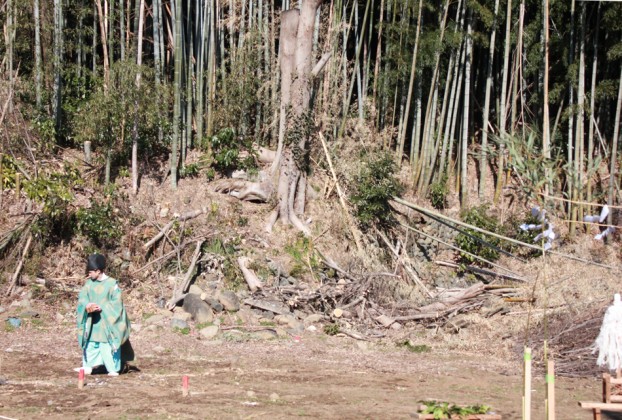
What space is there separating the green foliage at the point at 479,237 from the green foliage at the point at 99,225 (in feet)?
17.3

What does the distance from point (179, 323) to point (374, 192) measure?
382 centimetres

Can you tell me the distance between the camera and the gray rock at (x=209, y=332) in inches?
361

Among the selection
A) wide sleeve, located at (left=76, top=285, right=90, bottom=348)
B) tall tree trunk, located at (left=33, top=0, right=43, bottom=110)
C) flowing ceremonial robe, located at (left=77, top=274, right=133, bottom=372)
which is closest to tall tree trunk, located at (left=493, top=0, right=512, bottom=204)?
tall tree trunk, located at (left=33, top=0, right=43, bottom=110)

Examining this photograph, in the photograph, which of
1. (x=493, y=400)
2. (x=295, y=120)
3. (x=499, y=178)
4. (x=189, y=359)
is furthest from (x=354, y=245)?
(x=493, y=400)

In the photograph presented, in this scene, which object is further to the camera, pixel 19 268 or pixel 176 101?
pixel 176 101

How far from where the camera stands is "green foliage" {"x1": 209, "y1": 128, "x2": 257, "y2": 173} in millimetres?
12867

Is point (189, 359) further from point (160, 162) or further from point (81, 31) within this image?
point (81, 31)

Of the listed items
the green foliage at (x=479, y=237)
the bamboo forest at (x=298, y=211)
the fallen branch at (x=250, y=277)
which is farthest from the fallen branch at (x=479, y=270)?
the fallen branch at (x=250, y=277)

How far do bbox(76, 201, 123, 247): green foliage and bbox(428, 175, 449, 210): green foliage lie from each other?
216 inches

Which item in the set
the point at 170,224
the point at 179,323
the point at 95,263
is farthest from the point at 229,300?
the point at 95,263

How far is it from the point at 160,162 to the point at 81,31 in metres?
2.41

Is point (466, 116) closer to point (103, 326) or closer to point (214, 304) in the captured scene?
point (214, 304)

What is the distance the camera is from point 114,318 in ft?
23.2

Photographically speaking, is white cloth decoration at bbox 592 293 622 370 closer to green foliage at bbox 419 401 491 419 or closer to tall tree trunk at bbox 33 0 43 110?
green foliage at bbox 419 401 491 419
